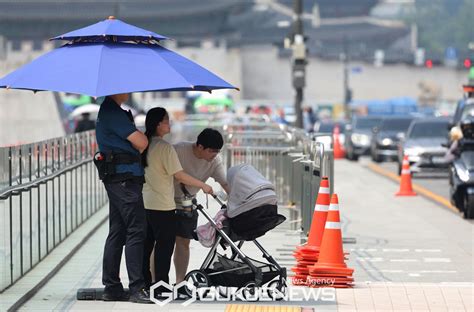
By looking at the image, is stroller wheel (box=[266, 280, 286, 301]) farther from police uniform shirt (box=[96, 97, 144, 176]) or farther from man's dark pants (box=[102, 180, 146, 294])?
police uniform shirt (box=[96, 97, 144, 176])

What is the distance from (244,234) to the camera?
1147 centimetres

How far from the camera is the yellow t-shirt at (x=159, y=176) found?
1150 cm

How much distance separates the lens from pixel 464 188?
838 inches

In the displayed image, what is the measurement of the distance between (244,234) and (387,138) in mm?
31408

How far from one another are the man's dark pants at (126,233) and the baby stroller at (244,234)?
1.69 feet

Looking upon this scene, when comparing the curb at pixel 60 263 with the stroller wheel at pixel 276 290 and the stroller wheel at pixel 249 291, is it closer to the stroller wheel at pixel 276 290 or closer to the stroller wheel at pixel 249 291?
the stroller wheel at pixel 249 291

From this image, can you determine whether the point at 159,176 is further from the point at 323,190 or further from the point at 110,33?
the point at 323,190

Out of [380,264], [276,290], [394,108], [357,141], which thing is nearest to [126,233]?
[276,290]

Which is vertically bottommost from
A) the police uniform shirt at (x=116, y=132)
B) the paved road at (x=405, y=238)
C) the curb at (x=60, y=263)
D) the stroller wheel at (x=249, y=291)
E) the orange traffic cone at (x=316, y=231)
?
the paved road at (x=405, y=238)

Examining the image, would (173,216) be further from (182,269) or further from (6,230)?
(6,230)

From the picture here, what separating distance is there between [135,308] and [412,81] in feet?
369

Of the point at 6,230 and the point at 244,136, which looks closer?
the point at 6,230

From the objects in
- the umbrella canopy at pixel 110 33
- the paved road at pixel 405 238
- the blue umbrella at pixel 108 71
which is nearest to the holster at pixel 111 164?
the blue umbrella at pixel 108 71

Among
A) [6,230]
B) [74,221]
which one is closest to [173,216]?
[6,230]
